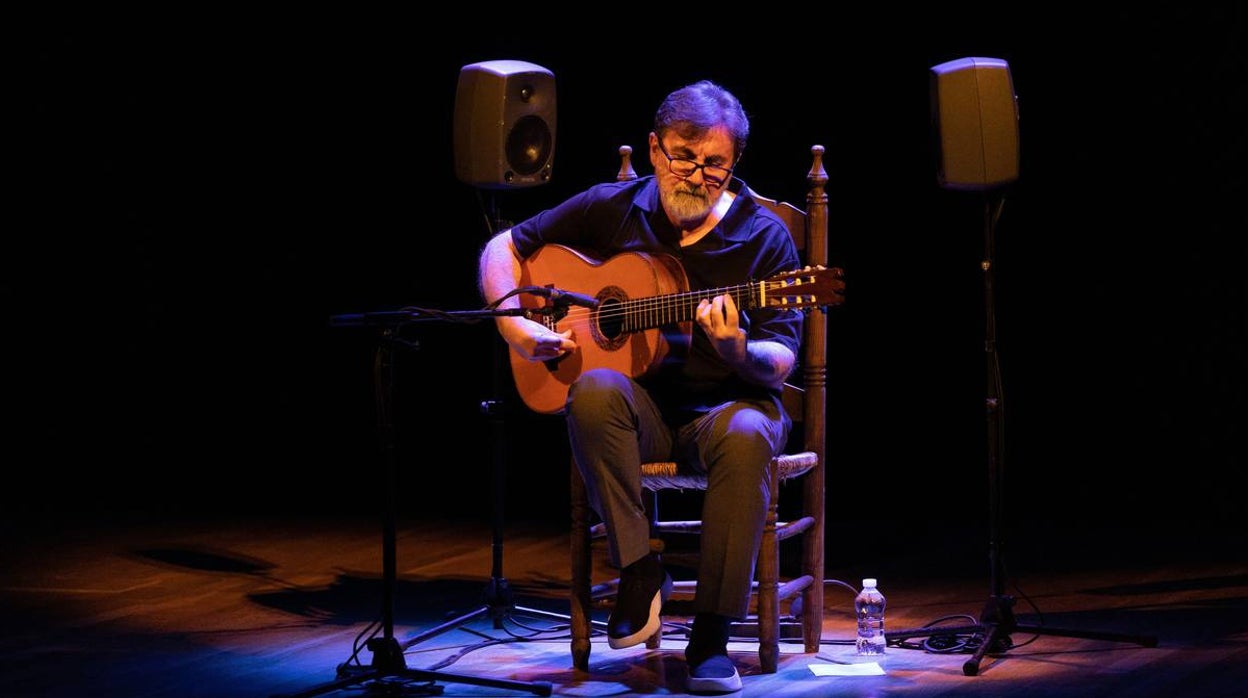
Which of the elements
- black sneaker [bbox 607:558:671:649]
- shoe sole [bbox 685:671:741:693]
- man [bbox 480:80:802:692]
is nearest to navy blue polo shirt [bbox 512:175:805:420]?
man [bbox 480:80:802:692]

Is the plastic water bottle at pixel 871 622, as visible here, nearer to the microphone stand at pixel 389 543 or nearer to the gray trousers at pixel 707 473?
the gray trousers at pixel 707 473

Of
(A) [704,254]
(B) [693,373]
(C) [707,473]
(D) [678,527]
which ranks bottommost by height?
(D) [678,527]

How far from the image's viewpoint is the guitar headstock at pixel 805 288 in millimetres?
3164

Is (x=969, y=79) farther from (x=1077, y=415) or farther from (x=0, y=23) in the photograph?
(x=0, y=23)

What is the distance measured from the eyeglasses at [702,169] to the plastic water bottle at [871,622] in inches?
40.3

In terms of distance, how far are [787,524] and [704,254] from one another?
2.20ft

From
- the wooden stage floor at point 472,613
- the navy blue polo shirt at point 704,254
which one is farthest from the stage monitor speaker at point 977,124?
the wooden stage floor at point 472,613

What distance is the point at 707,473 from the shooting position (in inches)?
131

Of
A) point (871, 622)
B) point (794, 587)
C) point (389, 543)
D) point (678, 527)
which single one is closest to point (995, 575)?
point (871, 622)

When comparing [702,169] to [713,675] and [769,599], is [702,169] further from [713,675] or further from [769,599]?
[713,675]

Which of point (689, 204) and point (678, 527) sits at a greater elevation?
point (689, 204)

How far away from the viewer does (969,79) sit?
11.9 ft

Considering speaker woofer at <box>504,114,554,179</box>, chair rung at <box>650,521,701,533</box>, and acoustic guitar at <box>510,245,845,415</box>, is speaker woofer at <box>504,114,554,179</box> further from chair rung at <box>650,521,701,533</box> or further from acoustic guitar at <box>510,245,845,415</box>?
chair rung at <box>650,521,701,533</box>

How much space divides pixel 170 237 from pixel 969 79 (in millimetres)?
3939
